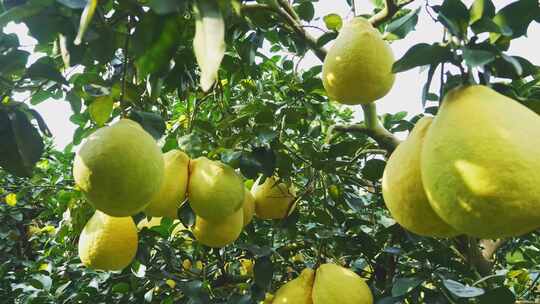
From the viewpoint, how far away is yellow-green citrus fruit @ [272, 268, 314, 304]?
1.37m

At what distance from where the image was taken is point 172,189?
1.23 metres

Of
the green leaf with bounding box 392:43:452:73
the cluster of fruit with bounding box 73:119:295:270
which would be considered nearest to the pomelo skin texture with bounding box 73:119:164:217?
the cluster of fruit with bounding box 73:119:295:270

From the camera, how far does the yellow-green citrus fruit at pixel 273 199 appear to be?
170 cm

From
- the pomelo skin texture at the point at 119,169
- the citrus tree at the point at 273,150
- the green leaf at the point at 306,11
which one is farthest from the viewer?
the green leaf at the point at 306,11

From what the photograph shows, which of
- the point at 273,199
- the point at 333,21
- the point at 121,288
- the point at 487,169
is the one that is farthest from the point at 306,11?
the point at 121,288

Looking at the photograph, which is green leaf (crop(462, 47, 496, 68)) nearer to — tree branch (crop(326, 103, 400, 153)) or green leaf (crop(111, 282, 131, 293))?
tree branch (crop(326, 103, 400, 153))

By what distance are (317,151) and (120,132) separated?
819 mm

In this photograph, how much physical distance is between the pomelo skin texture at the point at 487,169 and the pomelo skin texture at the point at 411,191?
6 cm

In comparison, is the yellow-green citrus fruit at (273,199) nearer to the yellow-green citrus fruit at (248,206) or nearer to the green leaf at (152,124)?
the yellow-green citrus fruit at (248,206)

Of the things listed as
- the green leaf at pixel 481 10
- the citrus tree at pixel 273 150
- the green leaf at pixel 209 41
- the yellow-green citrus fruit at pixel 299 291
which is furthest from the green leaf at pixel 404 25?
the yellow-green citrus fruit at pixel 299 291

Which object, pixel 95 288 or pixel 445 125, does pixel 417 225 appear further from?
pixel 95 288

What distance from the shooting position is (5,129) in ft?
3.35

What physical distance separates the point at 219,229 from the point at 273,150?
0.30 m

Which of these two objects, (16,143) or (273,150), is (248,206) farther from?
(16,143)
